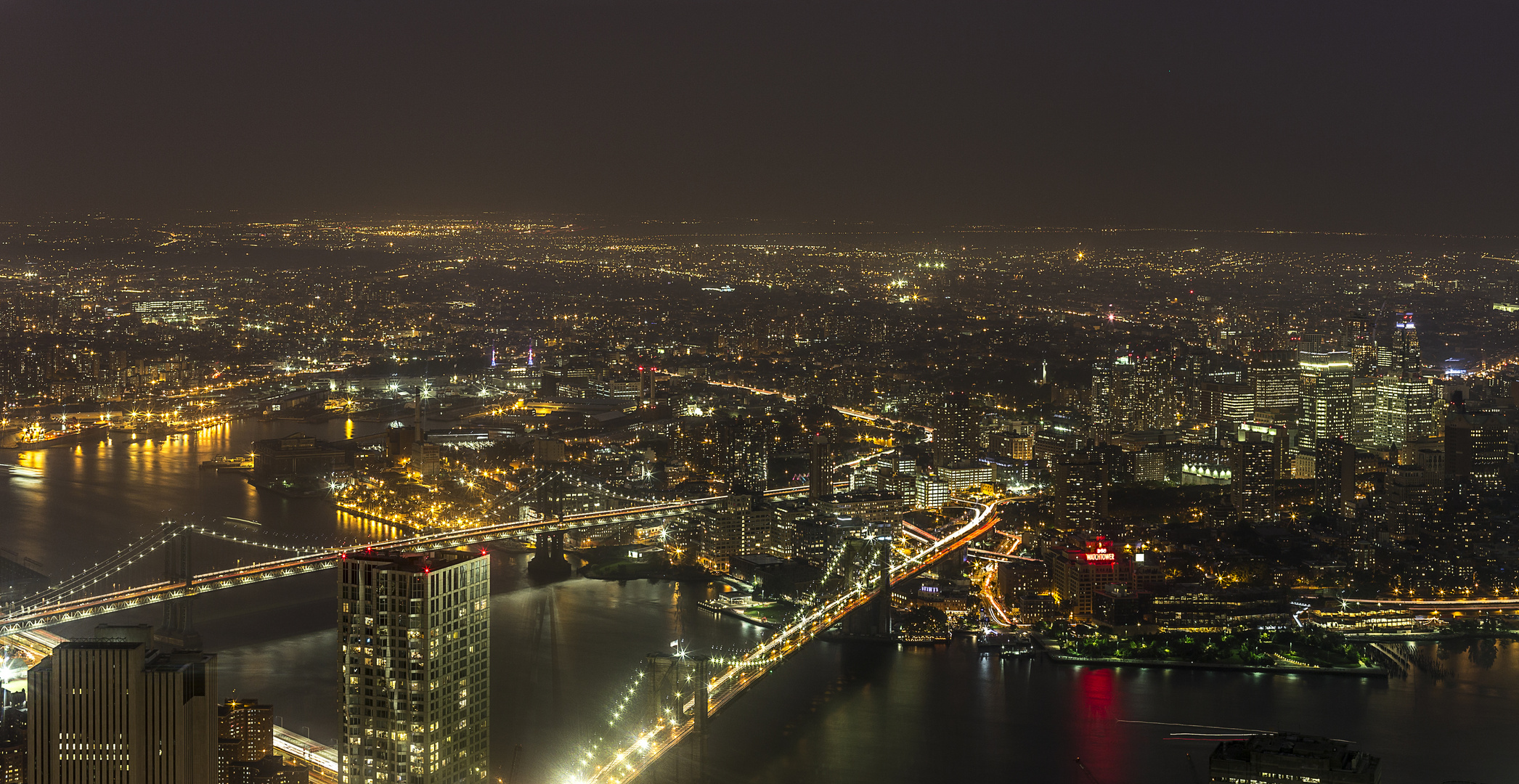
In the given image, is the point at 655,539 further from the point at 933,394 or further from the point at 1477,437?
the point at 1477,437

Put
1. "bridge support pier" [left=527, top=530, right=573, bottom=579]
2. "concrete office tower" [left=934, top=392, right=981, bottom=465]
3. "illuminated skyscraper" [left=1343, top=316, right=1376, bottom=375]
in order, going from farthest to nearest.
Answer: "illuminated skyscraper" [left=1343, top=316, right=1376, bottom=375] → "concrete office tower" [left=934, top=392, right=981, bottom=465] → "bridge support pier" [left=527, top=530, right=573, bottom=579]

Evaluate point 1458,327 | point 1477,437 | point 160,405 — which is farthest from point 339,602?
point 1458,327

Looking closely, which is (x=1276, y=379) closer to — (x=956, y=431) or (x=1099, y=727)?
(x=956, y=431)

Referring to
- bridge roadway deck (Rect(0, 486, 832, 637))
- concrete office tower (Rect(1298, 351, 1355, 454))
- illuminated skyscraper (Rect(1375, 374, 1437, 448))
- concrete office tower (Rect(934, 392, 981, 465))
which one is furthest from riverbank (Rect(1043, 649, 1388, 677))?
concrete office tower (Rect(1298, 351, 1355, 454))

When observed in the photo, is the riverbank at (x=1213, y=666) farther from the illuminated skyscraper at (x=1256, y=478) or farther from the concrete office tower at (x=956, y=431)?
the concrete office tower at (x=956, y=431)

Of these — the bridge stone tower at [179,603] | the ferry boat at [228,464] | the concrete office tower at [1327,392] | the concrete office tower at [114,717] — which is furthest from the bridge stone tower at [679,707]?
the concrete office tower at [1327,392]

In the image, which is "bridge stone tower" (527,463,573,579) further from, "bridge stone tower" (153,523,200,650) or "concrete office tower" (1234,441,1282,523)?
"concrete office tower" (1234,441,1282,523)
